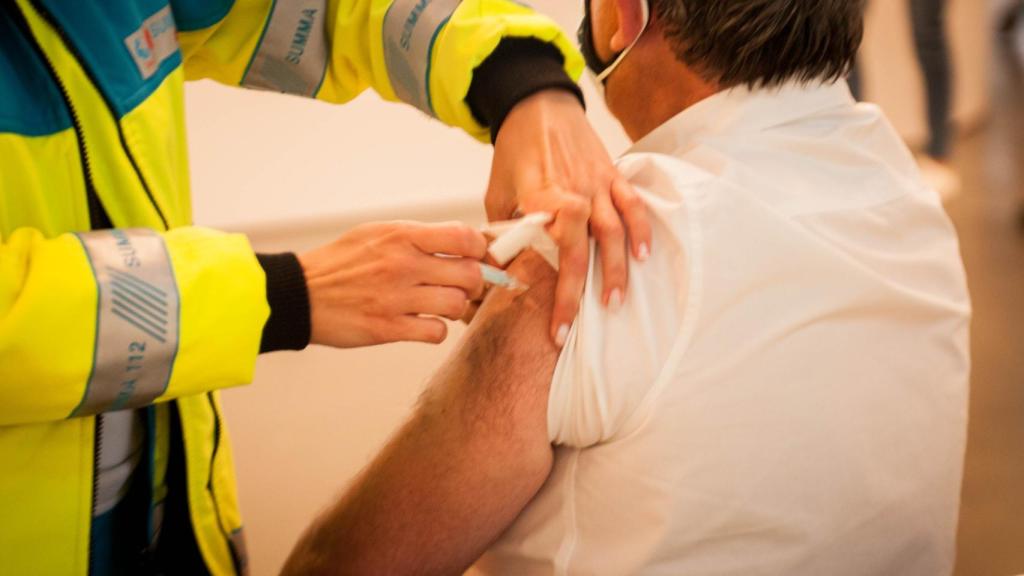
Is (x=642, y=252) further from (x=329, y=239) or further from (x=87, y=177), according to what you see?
(x=329, y=239)

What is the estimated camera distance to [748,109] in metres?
1.06

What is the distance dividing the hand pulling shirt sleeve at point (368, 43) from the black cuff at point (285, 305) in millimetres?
394

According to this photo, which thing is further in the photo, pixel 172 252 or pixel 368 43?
pixel 368 43

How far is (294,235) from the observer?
286 cm

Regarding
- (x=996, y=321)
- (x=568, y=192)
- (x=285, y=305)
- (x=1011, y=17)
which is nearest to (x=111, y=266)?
(x=285, y=305)

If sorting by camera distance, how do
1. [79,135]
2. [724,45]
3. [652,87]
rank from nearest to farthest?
1. [79,135]
2. [724,45]
3. [652,87]

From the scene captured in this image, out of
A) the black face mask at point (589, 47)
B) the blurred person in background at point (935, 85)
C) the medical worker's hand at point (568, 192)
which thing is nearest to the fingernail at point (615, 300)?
the medical worker's hand at point (568, 192)

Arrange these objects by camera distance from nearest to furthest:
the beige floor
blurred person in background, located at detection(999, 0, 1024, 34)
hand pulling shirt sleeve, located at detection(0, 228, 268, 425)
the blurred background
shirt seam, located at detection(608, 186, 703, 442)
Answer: hand pulling shirt sleeve, located at detection(0, 228, 268, 425) < shirt seam, located at detection(608, 186, 703, 442) < the beige floor < the blurred background < blurred person in background, located at detection(999, 0, 1024, 34)

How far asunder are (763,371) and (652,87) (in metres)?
0.40

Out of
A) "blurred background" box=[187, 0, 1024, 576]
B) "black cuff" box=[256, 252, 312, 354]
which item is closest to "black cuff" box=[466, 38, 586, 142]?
"black cuff" box=[256, 252, 312, 354]

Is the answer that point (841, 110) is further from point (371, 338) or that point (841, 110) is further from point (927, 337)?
point (371, 338)

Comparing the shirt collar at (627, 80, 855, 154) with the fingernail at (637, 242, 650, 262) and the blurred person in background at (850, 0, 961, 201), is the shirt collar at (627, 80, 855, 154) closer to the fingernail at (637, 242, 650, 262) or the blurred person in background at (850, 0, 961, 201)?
the fingernail at (637, 242, 650, 262)

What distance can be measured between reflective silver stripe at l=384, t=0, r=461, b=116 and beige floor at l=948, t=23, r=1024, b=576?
1678 mm

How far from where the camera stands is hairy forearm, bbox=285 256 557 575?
98 centimetres
